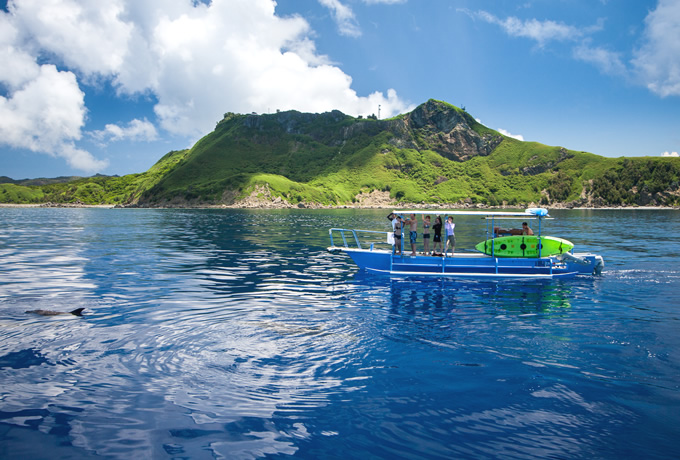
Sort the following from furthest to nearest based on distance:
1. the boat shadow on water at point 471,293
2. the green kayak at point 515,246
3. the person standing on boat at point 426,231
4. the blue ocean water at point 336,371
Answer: the person standing on boat at point 426,231 < the green kayak at point 515,246 < the boat shadow on water at point 471,293 < the blue ocean water at point 336,371

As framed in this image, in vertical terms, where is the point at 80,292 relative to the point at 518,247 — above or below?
below

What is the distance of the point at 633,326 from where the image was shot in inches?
655

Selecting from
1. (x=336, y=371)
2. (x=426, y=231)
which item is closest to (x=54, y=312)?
(x=336, y=371)

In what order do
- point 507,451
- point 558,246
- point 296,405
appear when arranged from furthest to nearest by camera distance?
point 558,246
point 296,405
point 507,451

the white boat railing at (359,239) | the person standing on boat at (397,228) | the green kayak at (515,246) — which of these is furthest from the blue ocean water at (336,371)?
the white boat railing at (359,239)

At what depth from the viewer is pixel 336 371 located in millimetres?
11906

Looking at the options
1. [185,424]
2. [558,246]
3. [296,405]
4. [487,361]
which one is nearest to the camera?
[185,424]

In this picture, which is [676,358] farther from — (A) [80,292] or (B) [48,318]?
(A) [80,292]

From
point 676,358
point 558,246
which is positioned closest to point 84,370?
point 676,358

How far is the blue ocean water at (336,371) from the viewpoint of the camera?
8484 mm

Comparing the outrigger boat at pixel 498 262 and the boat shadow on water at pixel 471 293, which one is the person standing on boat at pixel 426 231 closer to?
the outrigger boat at pixel 498 262

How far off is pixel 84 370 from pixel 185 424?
4919 mm

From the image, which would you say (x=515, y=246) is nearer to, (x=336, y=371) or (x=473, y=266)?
(x=473, y=266)

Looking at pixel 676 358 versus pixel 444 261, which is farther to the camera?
pixel 444 261
